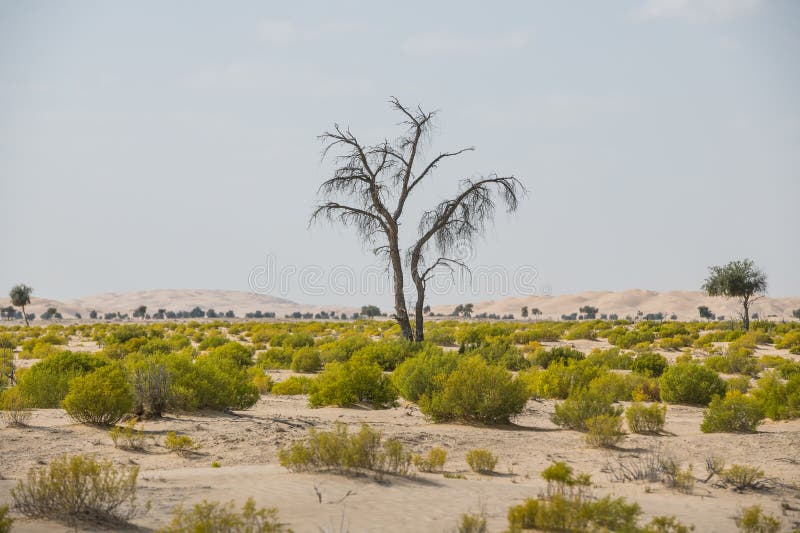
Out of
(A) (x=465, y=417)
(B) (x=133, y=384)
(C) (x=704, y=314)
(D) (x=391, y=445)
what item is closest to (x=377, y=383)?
(A) (x=465, y=417)

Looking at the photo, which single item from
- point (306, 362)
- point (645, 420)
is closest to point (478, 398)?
point (645, 420)

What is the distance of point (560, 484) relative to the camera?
855 cm

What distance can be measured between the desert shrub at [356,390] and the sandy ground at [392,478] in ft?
1.41

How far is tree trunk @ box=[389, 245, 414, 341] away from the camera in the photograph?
24.4 m

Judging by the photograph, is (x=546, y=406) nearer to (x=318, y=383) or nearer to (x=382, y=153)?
(x=318, y=383)

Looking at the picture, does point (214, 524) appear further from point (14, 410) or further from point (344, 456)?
point (14, 410)

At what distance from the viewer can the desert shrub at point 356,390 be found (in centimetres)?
1617

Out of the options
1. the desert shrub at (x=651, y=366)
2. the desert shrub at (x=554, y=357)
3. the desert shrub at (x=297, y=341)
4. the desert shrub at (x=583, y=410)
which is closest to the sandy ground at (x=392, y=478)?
the desert shrub at (x=583, y=410)

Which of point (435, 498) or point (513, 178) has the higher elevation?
point (513, 178)

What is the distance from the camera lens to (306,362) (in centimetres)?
2470

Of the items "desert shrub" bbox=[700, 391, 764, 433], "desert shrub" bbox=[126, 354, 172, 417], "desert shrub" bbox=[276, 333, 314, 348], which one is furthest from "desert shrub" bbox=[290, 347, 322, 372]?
"desert shrub" bbox=[700, 391, 764, 433]

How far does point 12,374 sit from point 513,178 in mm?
15469

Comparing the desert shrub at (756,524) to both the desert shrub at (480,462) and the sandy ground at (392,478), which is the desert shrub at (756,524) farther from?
the desert shrub at (480,462)

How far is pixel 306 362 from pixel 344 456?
16130 millimetres
